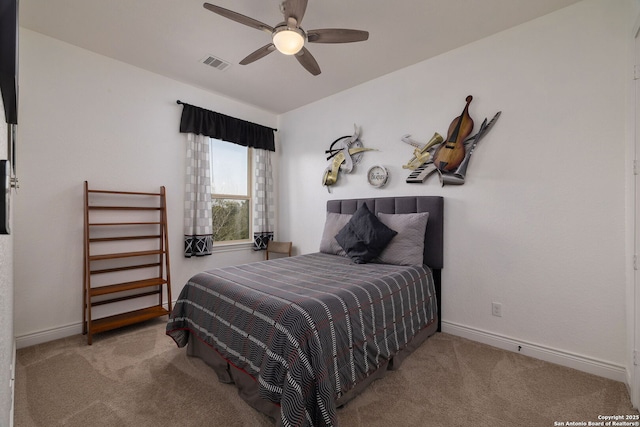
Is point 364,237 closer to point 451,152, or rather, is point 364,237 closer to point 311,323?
point 451,152

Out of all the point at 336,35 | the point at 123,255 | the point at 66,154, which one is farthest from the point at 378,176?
the point at 66,154

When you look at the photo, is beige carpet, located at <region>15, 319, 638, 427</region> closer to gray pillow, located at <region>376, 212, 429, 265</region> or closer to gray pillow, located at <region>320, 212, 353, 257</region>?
gray pillow, located at <region>376, 212, 429, 265</region>

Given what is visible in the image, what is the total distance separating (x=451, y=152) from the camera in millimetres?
2803

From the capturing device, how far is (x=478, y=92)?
106 inches

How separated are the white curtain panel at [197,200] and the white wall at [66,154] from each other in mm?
318

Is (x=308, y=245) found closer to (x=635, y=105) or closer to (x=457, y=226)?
(x=457, y=226)

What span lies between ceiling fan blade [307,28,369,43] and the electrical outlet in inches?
97.4

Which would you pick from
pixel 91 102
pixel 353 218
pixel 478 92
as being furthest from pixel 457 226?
pixel 91 102

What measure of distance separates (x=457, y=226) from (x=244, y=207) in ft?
9.66

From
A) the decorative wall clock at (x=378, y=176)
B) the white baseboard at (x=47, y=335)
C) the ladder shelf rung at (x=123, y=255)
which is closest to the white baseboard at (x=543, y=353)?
the decorative wall clock at (x=378, y=176)

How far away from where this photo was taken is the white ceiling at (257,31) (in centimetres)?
225

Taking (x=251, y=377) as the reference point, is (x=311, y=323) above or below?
above

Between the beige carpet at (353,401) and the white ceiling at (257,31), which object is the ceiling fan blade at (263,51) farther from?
the beige carpet at (353,401)

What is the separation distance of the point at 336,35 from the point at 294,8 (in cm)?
37
